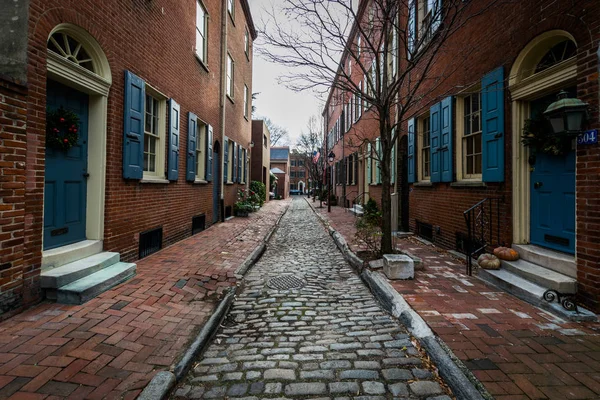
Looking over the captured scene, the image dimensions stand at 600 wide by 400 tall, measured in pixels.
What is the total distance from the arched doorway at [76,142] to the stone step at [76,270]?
0.33m

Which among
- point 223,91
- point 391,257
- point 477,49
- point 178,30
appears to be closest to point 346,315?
point 391,257

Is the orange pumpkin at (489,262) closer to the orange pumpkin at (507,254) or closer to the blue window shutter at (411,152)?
the orange pumpkin at (507,254)

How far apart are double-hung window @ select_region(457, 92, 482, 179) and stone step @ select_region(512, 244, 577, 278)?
178cm

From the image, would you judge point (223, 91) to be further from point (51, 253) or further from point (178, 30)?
point (51, 253)

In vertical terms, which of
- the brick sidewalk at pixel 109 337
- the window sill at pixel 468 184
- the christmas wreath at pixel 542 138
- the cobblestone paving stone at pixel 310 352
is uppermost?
the christmas wreath at pixel 542 138

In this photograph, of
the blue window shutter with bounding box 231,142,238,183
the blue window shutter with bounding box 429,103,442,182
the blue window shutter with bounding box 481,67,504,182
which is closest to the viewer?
the blue window shutter with bounding box 481,67,504,182

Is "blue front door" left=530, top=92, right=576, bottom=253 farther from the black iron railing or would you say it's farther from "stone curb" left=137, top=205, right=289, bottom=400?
"stone curb" left=137, top=205, right=289, bottom=400

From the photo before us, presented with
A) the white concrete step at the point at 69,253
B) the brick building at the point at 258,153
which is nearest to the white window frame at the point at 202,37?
the white concrete step at the point at 69,253

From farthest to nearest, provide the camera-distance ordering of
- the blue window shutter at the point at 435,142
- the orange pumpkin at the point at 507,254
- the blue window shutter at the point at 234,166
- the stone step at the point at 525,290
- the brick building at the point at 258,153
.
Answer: the brick building at the point at 258,153
the blue window shutter at the point at 234,166
the blue window shutter at the point at 435,142
the orange pumpkin at the point at 507,254
the stone step at the point at 525,290

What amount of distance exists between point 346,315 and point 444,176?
A: 13.8 feet

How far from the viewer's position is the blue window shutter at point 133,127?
4996 millimetres

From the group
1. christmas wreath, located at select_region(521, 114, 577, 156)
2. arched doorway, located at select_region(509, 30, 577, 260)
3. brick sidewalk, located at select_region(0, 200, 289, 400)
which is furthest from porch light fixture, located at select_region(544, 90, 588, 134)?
brick sidewalk, located at select_region(0, 200, 289, 400)

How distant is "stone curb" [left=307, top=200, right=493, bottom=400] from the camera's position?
221 cm

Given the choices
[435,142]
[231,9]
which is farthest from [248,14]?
[435,142]
